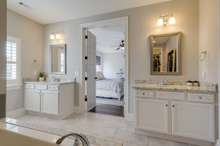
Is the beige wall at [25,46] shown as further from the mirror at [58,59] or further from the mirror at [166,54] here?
the mirror at [166,54]

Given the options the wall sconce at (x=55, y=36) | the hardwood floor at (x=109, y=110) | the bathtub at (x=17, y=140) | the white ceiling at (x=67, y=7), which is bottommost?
the hardwood floor at (x=109, y=110)

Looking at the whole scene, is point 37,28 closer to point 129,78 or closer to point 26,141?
point 129,78

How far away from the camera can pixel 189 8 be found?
3.17 m

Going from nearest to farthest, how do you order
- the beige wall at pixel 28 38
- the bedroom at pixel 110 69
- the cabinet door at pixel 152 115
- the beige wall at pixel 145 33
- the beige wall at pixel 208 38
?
the beige wall at pixel 208 38 < the cabinet door at pixel 152 115 < the beige wall at pixel 145 33 < the beige wall at pixel 28 38 < the bedroom at pixel 110 69

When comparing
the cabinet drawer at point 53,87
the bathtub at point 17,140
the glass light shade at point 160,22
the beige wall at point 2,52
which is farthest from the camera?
the cabinet drawer at point 53,87

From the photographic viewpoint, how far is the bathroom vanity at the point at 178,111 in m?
2.41

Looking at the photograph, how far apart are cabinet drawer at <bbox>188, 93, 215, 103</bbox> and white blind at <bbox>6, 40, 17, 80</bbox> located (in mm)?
4270

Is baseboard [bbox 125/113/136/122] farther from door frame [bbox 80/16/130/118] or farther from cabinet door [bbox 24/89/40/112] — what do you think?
cabinet door [bbox 24/89/40/112]

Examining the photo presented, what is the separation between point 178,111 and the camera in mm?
2627

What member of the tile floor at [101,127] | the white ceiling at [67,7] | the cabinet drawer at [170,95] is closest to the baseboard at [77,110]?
the tile floor at [101,127]

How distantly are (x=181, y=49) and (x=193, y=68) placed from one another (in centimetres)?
47

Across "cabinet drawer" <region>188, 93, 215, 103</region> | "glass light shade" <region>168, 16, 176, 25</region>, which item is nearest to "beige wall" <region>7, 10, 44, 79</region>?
"glass light shade" <region>168, 16, 176, 25</region>

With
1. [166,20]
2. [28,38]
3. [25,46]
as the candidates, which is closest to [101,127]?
[166,20]

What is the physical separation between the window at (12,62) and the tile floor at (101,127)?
1.04 m
